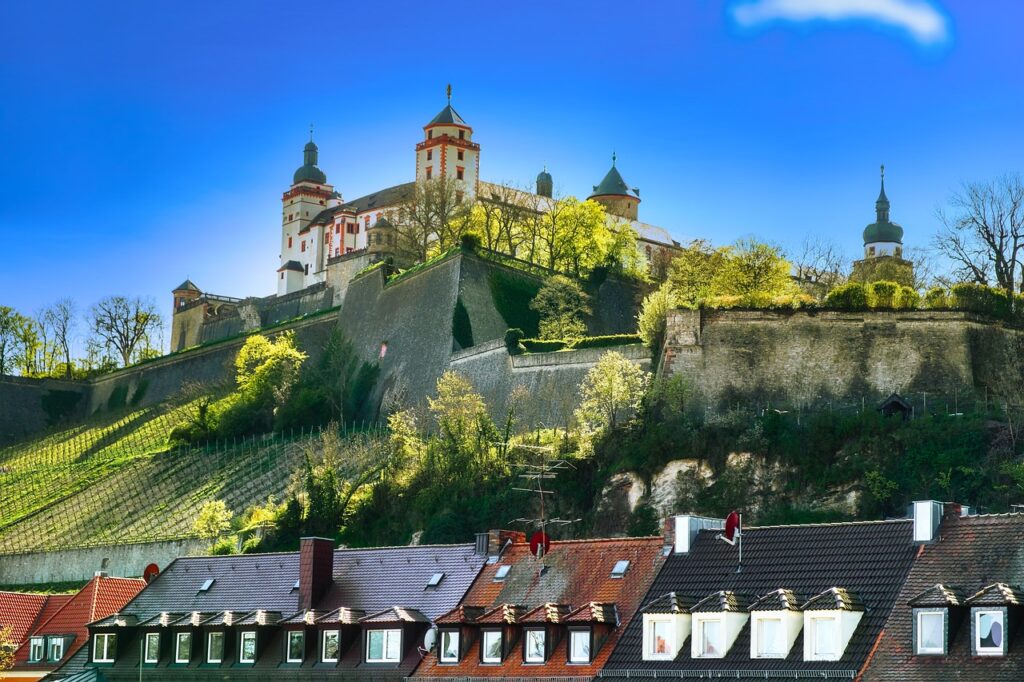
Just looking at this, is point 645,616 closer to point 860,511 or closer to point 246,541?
point 860,511

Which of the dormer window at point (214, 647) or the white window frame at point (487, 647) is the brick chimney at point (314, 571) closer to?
the dormer window at point (214, 647)

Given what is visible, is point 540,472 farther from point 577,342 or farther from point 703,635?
point 703,635

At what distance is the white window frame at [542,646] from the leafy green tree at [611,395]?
3195cm

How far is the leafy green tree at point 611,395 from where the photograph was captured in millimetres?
68625

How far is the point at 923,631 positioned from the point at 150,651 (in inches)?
852

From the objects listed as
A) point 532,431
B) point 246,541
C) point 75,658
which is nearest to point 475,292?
point 532,431

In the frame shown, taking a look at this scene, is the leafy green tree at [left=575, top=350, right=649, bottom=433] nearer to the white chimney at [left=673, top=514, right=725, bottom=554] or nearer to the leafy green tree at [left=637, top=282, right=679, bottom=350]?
the leafy green tree at [left=637, top=282, right=679, bottom=350]

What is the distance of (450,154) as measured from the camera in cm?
11562

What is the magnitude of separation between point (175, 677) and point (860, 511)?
84.5 feet

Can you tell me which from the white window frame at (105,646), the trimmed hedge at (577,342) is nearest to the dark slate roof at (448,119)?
the trimmed hedge at (577,342)

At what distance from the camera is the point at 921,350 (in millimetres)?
65688

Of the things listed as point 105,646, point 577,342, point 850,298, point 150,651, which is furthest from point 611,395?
point 150,651

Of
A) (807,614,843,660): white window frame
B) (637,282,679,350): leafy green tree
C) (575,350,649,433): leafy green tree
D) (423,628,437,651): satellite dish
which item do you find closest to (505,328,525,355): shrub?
(637,282,679,350): leafy green tree

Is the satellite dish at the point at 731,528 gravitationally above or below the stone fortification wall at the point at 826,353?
below
